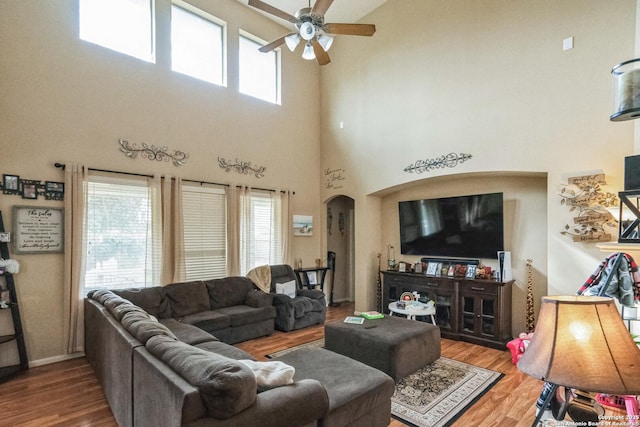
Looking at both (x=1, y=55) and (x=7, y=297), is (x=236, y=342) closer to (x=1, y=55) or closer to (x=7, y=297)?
(x=7, y=297)

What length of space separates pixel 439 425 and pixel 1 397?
395 cm

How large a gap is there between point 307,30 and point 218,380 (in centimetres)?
337

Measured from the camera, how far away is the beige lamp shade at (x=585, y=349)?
1080 millimetres

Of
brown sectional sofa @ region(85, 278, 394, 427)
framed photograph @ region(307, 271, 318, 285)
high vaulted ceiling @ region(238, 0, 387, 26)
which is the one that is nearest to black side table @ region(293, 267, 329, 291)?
framed photograph @ region(307, 271, 318, 285)

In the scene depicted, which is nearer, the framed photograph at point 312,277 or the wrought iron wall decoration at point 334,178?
the framed photograph at point 312,277

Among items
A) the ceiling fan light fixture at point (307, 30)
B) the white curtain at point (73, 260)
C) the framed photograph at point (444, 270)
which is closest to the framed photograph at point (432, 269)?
the framed photograph at point (444, 270)

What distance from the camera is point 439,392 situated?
3.16 m

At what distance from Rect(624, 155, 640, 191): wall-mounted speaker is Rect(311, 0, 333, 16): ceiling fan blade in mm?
3095

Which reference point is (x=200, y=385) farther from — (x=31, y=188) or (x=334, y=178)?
(x=334, y=178)

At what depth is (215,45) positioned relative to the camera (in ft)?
18.9

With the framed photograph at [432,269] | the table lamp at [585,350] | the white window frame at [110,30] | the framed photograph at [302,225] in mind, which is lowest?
the framed photograph at [432,269]

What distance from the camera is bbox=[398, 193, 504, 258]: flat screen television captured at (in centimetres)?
492

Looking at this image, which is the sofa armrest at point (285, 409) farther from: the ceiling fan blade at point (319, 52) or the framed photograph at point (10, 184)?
the framed photograph at point (10, 184)

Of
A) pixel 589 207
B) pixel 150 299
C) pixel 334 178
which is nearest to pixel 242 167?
pixel 334 178
